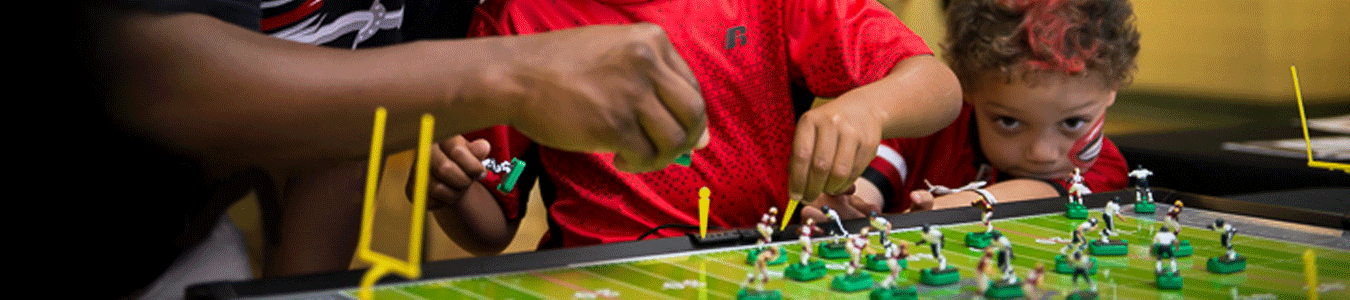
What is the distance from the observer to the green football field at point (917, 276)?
0.71m

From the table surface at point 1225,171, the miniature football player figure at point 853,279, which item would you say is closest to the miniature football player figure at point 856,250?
the miniature football player figure at point 853,279

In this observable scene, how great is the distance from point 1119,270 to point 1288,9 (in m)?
3.80

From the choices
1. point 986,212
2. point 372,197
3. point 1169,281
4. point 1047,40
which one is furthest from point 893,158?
point 372,197

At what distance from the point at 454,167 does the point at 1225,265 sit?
67 cm

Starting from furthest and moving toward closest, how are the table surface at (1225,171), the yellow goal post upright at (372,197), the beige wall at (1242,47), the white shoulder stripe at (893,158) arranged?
1. the beige wall at (1242,47)
2. the table surface at (1225,171)
3. the white shoulder stripe at (893,158)
4. the yellow goal post upright at (372,197)

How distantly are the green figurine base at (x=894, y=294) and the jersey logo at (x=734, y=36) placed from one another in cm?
56

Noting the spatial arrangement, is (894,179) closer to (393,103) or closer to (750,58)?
(750,58)

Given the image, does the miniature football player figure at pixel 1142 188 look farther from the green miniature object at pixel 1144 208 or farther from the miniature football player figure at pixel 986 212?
the miniature football player figure at pixel 986 212

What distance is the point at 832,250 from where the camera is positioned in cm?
84

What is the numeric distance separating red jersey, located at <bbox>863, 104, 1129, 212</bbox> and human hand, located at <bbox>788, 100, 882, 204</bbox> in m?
0.57

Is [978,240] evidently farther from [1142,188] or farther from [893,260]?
[1142,188]

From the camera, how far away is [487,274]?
76 centimetres

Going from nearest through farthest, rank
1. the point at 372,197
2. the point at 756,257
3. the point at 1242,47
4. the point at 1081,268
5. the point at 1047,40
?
the point at 372,197 → the point at 1081,268 → the point at 756,257 → the point at 1047,40 → the point at 1242,47

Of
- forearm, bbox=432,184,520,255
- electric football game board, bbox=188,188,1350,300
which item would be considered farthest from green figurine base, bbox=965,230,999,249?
forearm, bbox=432,184,520,255
